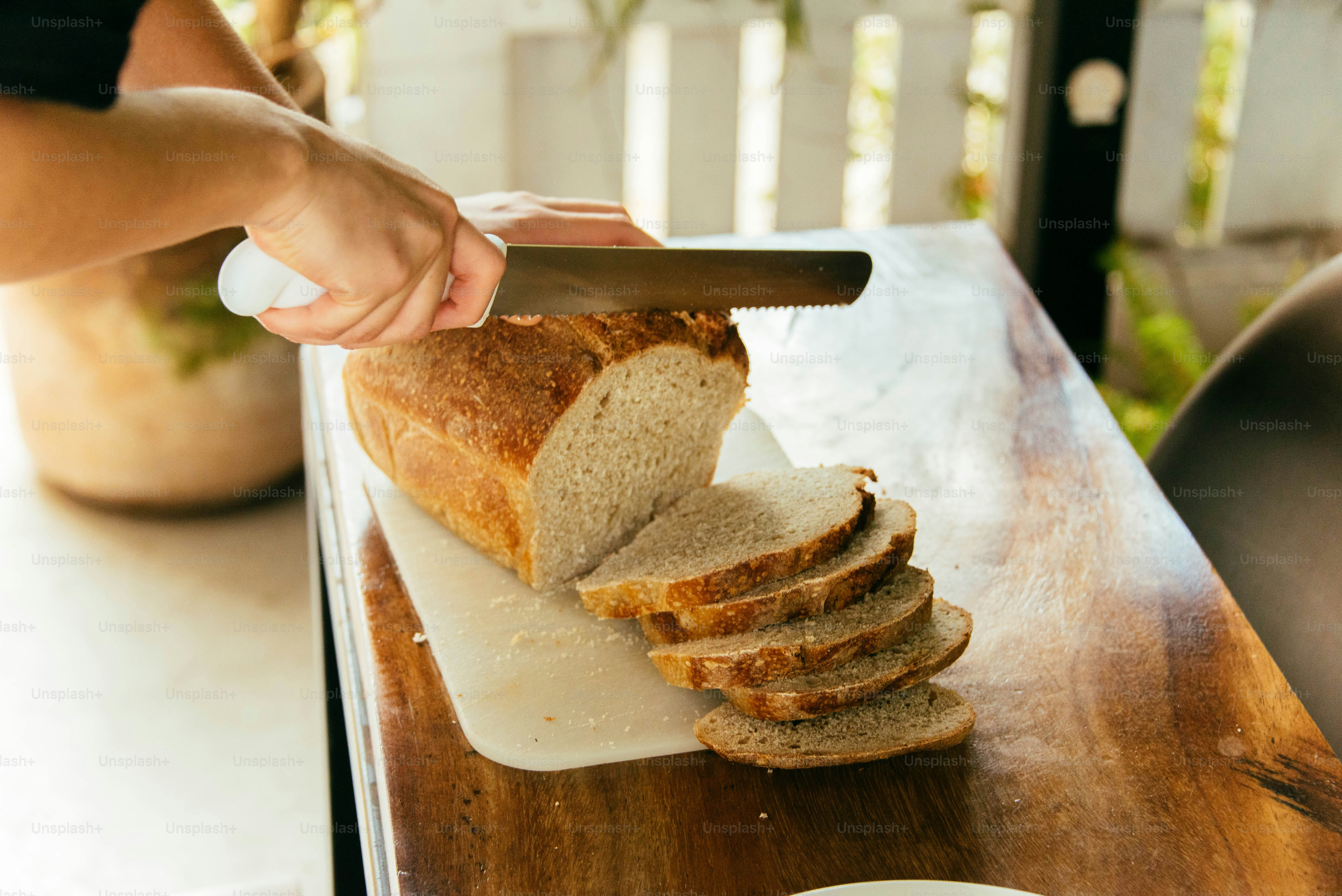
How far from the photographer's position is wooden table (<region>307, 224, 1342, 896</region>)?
1113 mm

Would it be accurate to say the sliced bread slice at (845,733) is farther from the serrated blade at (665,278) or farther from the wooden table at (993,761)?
the serrated blade at (665,278)

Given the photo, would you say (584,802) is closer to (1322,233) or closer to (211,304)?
(211,304)

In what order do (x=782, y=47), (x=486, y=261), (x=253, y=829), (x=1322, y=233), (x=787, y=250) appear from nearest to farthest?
(x=486, y=261) → (x=787, y=250) → (x=253, y=829) → (x=782, y=47) → (x=1322, y=233)

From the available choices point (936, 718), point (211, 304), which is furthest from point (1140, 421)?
point (211, 304)

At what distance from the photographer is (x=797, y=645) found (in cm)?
125

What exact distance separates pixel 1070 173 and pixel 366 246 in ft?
9.40

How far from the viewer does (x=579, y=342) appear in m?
1.50

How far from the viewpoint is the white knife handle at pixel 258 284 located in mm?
1144

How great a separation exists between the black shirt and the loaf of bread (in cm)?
69

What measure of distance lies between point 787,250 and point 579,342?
14.1 inches

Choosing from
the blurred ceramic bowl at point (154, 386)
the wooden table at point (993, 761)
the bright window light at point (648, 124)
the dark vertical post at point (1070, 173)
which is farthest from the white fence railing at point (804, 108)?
the wooden table at point (993, 761)

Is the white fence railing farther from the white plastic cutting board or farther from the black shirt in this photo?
the black shirt

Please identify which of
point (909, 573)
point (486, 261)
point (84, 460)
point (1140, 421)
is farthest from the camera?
point (1140, 421)

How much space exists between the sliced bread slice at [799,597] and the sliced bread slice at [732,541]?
2 cm
